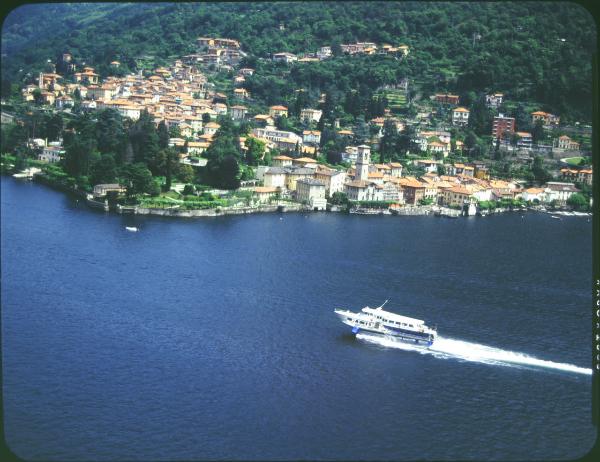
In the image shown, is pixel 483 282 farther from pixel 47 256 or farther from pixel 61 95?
pixel 61 95

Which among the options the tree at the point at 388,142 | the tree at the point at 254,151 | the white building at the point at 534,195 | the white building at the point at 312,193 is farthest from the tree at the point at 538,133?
the white building at the point at 312,193

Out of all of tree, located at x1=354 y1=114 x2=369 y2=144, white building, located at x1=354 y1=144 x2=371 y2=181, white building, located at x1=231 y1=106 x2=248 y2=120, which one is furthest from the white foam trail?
white building, located at x1=231 y1=106 x2=248 y2=120

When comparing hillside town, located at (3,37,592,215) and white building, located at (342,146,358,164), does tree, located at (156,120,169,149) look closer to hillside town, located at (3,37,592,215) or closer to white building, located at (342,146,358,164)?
hillside town, located at (3,37,592,215)

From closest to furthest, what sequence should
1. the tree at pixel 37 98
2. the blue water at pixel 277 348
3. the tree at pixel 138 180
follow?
1. the blue water at pixel 277 348
2. the tree at pixel 138 180
3. the tree at pixel 37 98

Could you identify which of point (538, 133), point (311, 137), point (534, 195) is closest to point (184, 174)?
point (311, 137)

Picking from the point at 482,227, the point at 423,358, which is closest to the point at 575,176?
the point at 482,227

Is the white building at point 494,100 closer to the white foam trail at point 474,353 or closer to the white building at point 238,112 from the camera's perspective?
the white building at point 238,112

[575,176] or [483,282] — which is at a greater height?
[575,176]
